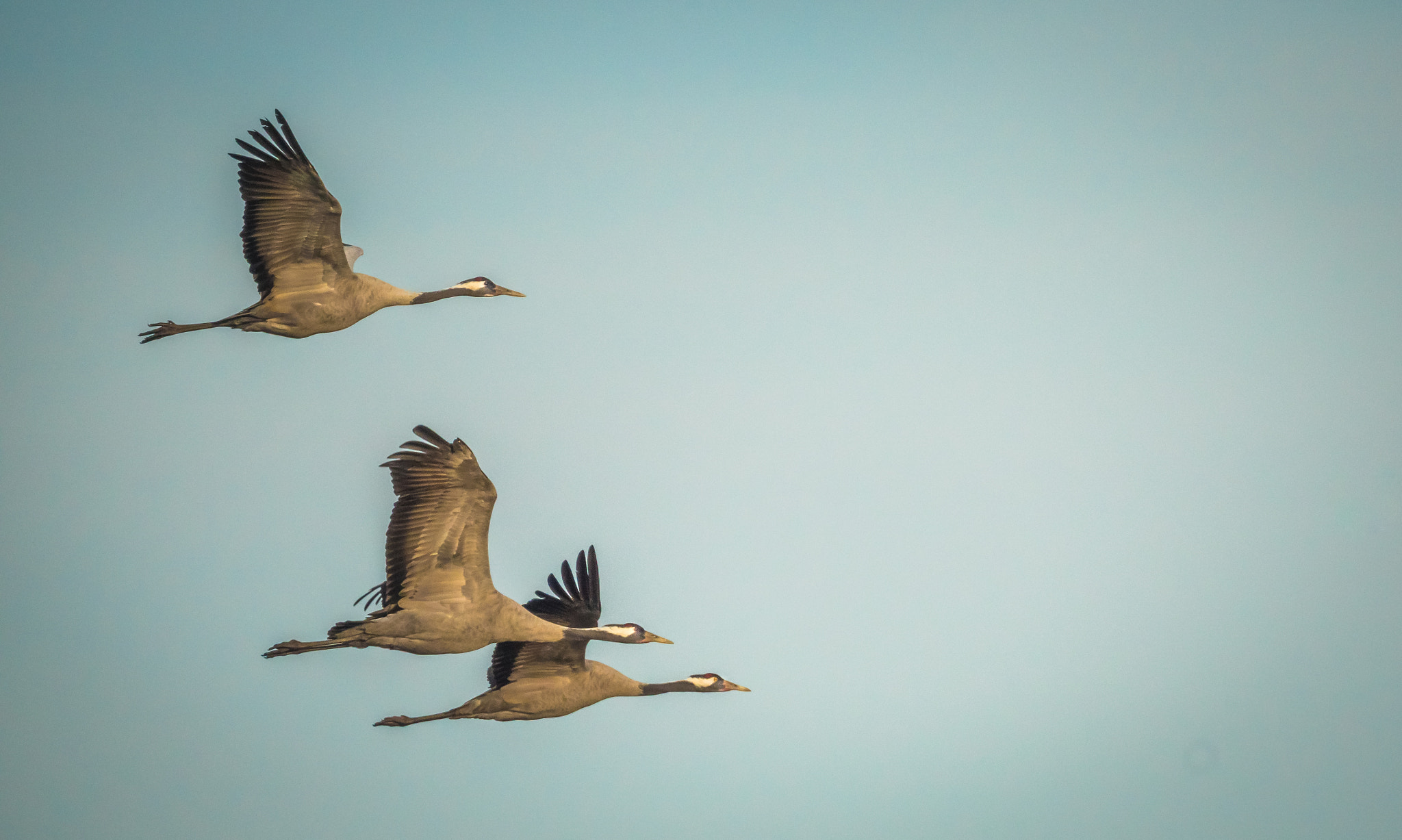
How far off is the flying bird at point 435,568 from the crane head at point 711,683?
13.9ft

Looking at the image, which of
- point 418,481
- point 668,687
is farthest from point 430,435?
point 668,687

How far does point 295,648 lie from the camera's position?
20562 millimetres

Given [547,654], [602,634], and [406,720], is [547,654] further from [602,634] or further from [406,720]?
[406,720]

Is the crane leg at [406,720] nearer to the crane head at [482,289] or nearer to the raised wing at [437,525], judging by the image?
the raised wing at [437,525]

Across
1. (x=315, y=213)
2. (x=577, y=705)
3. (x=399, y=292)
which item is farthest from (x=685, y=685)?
(x=315, y=213)

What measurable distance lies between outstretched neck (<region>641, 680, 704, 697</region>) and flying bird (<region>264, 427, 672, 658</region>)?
3.34 meters

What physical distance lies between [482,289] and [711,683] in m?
7.82

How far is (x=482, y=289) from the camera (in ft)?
78.4

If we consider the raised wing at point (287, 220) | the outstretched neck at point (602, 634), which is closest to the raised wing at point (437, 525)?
the outstretched neck at point (602, 634)

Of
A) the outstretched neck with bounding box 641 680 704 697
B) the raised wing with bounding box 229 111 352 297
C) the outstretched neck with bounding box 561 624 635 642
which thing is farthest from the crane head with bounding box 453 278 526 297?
the outstretched neck with bounding box 641 680 704 697

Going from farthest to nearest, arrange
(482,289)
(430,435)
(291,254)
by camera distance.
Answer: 1. (482,289)
2. (291,254)
3. (430,435)

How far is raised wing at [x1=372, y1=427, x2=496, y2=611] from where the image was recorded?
20438mm

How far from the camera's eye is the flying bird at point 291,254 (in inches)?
840

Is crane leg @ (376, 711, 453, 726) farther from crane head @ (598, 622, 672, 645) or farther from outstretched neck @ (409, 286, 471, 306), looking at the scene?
outstretched neck @ (409, 286, 471, 306)
